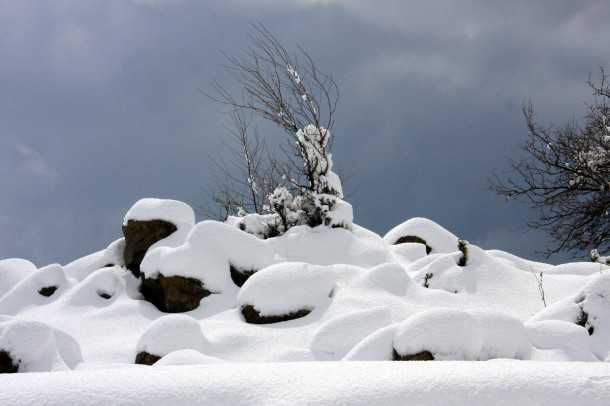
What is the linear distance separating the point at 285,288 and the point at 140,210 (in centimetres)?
381

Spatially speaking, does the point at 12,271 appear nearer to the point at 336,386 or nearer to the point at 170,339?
the point at 170,339

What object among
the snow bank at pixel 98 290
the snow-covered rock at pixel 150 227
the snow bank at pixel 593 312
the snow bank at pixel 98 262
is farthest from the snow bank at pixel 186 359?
the snow bank at pixel 98 262

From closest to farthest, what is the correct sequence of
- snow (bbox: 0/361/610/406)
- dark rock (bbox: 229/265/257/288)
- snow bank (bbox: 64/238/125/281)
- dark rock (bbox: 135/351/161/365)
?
1. snow (bbox: 0/361/610/406)
2. dark rock (bbox: 135/351/161/365)
3. dark rock (bbox: 229/265/257/288)
4. snow bank (bbox: 64/238/125/281)

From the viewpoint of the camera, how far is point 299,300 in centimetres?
576

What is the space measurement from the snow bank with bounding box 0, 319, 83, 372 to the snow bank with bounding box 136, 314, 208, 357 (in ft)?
2.44

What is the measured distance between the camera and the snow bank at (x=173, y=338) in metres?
4.74

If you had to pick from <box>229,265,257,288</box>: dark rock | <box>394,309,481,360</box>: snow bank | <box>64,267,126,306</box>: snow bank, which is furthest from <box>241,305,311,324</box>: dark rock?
<box>64,267,126,306</box>: snow bank

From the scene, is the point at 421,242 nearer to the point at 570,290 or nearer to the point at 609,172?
the point at 570,290

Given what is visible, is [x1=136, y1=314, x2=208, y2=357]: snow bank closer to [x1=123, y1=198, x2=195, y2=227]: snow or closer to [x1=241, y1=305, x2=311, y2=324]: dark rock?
[x1=241, y1=305, x2=311, y2=324]: dark rock

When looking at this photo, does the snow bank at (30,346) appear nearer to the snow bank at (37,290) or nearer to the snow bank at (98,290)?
the snow bank at (98,290)

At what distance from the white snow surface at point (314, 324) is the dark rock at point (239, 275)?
55mm

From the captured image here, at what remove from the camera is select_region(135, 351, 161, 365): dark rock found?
15.5 feet

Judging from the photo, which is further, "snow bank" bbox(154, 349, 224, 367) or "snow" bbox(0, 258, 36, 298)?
"snow" bbox(0, 258, 36, 298)

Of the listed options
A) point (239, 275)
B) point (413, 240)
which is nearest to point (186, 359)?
point (239, 275)
